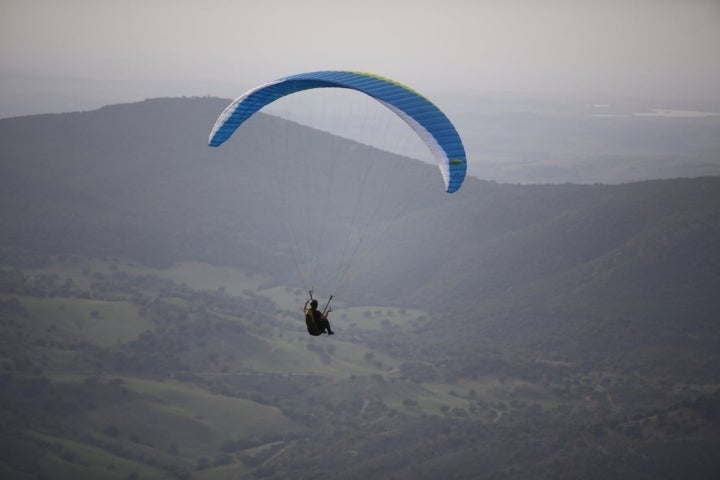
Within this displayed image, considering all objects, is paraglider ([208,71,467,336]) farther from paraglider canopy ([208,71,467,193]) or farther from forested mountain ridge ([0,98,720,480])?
forested mountain ridge ([0,98,720,480])

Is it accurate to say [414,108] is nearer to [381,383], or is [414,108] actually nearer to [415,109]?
[415,109]

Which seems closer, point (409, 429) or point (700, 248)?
point (409, 429)

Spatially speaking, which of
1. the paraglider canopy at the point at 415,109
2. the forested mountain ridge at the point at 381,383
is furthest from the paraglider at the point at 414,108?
the forested mountain ridge at the point at 381,383

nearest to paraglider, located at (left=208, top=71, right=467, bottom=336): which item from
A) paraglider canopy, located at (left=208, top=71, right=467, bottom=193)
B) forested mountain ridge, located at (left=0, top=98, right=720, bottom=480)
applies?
paraglider canopy, located at (left=208, top=71, right=467, bottom=193)

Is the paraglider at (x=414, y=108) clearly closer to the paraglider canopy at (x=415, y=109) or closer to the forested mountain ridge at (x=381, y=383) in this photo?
the paraglider canopy at (x=415, y=109)

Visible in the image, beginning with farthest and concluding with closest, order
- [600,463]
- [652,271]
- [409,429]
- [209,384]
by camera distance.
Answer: [652,271] < [209,384] < [409,429] < [600,463]

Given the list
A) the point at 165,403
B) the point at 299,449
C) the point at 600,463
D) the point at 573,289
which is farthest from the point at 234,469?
the point at 573,289

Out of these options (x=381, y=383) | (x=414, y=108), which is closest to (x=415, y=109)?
(x=414, y=108)

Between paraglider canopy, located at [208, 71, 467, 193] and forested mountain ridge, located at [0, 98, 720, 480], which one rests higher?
paraglider canopy, located at [208, 71, 467, 193]

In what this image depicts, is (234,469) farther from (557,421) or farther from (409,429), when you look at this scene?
(557,421)

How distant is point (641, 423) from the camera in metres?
122

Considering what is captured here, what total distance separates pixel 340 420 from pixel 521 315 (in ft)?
194

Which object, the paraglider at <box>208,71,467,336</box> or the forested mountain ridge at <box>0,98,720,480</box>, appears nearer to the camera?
the paraglider at <box>208,71,467,336</box>

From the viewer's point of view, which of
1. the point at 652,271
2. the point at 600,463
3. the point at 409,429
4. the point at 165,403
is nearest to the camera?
the point at 600,463
